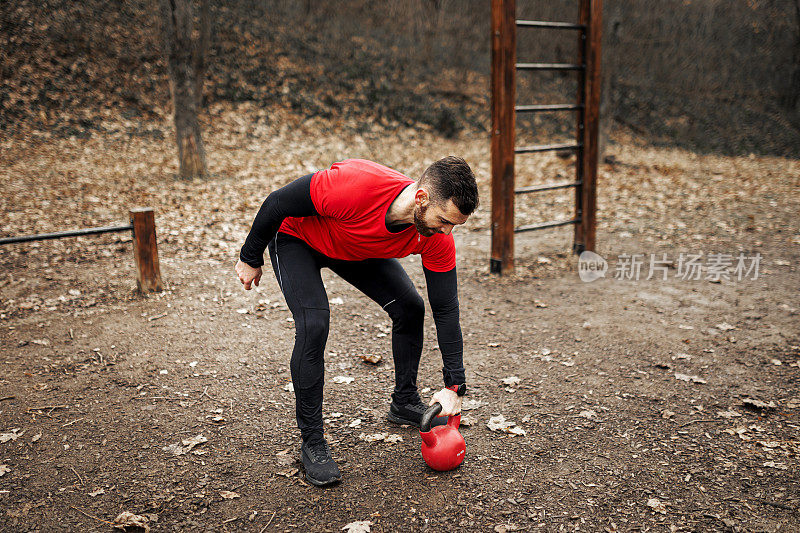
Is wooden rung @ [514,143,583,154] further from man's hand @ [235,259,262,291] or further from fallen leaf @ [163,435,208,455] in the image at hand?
fallen leaf @ [163,435,208,455]

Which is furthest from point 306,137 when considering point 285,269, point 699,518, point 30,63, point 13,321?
point 699,518

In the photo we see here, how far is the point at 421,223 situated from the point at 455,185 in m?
0.22

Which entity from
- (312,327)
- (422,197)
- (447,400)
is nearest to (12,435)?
(312,327)

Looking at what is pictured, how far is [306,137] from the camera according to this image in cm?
1189

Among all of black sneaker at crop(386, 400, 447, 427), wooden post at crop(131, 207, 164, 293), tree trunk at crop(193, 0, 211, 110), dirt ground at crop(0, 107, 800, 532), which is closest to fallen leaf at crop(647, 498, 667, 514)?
dirt ground at crop(0, 107, 800, 532)

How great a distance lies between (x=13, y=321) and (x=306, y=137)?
26.0 ft

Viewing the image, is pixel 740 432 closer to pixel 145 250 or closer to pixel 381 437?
pixel 381 437

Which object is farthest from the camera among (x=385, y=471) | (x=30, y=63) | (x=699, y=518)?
(x=30, y=63)

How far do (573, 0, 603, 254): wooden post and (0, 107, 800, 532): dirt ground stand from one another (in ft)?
1.66

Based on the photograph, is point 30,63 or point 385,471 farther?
point 30,63

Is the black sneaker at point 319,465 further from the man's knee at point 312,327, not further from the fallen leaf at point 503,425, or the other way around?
the fallen leaf at point 503,425

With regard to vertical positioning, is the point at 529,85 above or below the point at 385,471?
above

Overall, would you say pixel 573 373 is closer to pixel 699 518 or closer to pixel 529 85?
pixel 699 518

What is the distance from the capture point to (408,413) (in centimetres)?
329
